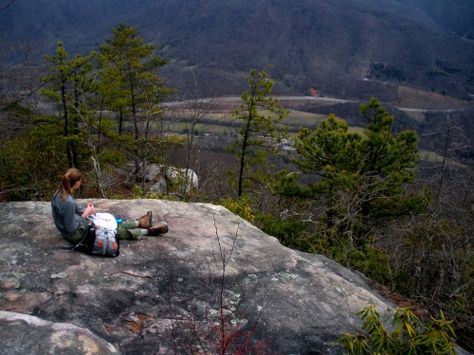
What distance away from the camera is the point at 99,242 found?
5012 mm

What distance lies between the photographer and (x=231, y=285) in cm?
498

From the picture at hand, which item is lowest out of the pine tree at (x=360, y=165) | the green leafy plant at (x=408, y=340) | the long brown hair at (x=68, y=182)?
the pine tree at (x=360, y=165)

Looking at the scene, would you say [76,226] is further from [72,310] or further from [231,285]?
[231,285]

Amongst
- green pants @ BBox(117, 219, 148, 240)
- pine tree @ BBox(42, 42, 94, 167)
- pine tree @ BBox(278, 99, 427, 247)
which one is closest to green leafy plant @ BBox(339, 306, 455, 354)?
green pants @ BBox(117, 219, 148, 240)

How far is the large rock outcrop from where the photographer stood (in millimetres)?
3742

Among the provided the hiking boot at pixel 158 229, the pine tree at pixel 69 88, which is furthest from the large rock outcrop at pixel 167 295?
the pine tree at pixel 69 88

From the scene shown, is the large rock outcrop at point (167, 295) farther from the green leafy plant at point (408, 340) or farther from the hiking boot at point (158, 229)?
the green leafy plant at point (408, 340)

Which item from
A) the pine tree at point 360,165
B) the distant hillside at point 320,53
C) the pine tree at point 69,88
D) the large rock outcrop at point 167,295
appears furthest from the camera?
the distant hillside at point 320,53

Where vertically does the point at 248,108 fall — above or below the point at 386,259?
above

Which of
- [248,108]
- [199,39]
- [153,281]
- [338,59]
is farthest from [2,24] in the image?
[153,281]

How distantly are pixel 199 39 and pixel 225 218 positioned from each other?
183158mm

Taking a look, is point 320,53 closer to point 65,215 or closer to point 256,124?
point 256,124

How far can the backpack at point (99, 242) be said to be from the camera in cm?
502

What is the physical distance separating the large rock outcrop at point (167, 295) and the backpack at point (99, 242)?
11 cm
